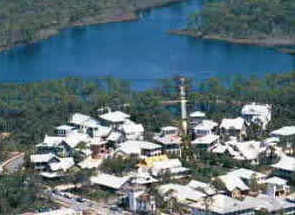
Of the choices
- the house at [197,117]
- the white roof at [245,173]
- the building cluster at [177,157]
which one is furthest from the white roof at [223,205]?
the house at [197,117]

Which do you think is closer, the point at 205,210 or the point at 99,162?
the point at 205,210

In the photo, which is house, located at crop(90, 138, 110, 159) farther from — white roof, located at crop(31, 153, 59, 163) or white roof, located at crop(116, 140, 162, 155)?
white roof, located at crop(31, 153, 59, 163)

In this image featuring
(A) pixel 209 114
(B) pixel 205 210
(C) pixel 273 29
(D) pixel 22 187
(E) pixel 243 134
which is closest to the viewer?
(B) pixel 205 210

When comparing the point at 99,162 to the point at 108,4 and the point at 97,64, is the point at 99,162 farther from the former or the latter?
the point at 108,4

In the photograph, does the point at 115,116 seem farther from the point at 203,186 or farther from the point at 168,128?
the point at 203,186

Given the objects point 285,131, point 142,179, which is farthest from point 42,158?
point 285,131

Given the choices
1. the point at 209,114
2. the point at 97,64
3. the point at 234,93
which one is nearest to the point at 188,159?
the point at 209,114

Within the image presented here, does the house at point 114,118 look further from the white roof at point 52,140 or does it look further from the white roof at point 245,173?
the white roof at point 245,173
